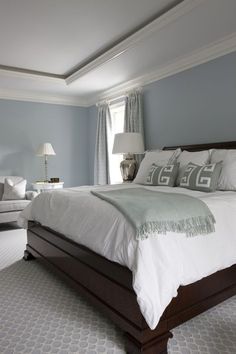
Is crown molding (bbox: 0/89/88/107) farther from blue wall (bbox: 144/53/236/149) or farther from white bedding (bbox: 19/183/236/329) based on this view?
white bedding (bbox: 19/183/236/329)

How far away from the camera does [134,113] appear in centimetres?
447

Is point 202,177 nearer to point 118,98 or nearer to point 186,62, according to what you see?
point 186,62

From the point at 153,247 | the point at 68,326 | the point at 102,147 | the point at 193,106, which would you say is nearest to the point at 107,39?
the point at 193,106

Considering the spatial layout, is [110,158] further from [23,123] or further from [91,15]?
[91,15]

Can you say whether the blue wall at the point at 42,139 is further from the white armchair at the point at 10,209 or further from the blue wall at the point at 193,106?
the blue wall at the point at 193,106

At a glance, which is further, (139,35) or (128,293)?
(139,35)

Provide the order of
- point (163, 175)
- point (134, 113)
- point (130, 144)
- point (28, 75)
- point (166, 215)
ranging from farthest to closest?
point (134, 113)
point (28, 75)
point (130, 144)
point (163, 175)
point (166, 215)

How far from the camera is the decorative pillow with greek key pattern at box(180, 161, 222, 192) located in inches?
98.0

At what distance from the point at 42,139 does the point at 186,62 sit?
3.21 meters

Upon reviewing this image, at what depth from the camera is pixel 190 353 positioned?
1.57 meters

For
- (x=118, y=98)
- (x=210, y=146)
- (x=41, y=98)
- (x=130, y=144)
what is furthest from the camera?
(x=41, y=98)

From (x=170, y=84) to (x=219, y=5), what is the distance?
148 centimetres

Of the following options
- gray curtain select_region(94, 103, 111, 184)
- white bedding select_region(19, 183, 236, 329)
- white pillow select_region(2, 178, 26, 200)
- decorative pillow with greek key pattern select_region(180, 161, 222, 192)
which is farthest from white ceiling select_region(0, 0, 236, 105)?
white bedding select_region(19, 183, 236, 329)

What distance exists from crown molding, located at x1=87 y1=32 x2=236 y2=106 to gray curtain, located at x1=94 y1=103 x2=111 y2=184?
0.48 meters
